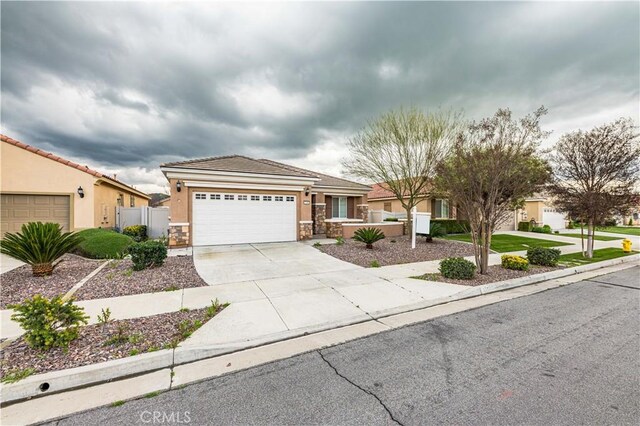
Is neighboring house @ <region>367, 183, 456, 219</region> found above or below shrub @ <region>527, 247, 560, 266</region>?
above

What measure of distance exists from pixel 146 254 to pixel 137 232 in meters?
7.57

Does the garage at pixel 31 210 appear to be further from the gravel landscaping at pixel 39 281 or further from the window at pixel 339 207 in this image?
the window at pixel 339 207

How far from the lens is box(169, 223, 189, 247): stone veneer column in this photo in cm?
1172

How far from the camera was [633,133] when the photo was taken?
33.8ft

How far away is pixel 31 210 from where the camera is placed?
Answer: 11.8 m

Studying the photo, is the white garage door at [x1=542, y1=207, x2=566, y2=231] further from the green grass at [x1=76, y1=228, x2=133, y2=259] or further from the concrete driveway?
the green grass at [x1=76, y1=228, x2=133, y2=259]

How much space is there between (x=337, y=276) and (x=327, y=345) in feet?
12.2

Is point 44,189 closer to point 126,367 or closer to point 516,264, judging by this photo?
point 126,367

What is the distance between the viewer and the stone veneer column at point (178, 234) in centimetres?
1172

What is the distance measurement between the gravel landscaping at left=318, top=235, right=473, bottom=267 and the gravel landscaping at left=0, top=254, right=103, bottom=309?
796 centimetres

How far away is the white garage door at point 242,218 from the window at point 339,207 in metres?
4.98

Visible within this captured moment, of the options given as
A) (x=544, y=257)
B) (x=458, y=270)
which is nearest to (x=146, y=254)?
(x=458, y=270)

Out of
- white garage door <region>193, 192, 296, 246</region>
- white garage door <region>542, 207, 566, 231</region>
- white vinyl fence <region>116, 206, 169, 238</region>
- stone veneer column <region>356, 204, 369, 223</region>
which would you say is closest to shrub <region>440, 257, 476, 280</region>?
white garage door <region>193, 192, 296, 246</region>

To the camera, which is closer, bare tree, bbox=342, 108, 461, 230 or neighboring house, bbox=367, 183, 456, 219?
bare tree, bbox=342, 108, 461, 230
